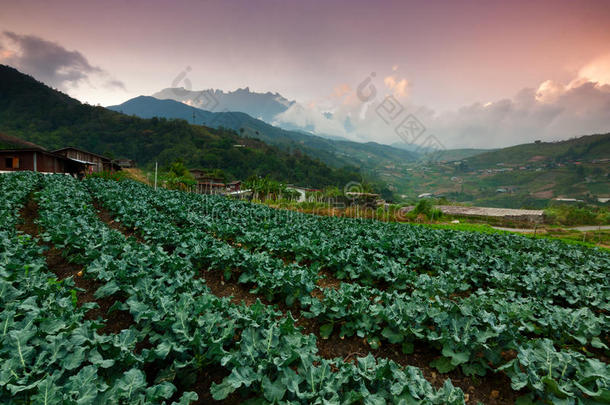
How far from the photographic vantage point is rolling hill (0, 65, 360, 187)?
73750mm

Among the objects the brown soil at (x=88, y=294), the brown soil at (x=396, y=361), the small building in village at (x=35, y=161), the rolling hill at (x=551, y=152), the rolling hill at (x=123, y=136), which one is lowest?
the brown soil at (x=396, y=361)

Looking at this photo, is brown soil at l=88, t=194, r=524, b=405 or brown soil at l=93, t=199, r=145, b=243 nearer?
brown soil at l=88, t=194, r=524, b=405

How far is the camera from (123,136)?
82.9m

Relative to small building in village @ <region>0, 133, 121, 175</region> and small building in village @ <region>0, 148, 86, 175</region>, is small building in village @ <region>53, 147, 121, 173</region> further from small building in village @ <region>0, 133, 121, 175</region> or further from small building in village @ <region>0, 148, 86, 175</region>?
small building in village @ <region>0, 148, 86, 175</region>

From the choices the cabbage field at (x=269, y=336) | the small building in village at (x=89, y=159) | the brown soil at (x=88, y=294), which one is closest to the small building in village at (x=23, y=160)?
the small building in village at (x=89, y=159)

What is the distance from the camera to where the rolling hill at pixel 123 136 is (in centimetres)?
7375

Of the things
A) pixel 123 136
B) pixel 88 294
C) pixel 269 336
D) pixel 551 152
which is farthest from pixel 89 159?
pixel 551 152

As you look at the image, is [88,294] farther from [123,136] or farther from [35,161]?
[123,136]

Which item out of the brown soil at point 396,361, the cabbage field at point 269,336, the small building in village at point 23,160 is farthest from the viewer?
the small building in village at point 23,160

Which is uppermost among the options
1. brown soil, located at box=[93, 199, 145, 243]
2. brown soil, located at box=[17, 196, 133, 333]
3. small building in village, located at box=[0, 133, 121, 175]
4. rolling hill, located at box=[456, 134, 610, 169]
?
rolling hill, located at box=[456, 134, 610, 169]

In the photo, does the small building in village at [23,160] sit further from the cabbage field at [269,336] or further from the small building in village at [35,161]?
the cabbage field at [269,336]

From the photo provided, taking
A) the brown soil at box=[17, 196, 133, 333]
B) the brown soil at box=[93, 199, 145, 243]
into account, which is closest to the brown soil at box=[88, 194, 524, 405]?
the brown soil at box=[17, 196, 133, 333]

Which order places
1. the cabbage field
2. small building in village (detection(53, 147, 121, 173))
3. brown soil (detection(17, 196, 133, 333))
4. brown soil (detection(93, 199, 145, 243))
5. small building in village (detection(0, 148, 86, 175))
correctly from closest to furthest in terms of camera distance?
the cabbage field < brown soil (detection(17, 196, 133, 333)) < brown soil (detection(93, 199, 145, 243)) < small building in village (detection(0, 148, 86, 175)) < small building in village (detection(53, 147, 121, 173))

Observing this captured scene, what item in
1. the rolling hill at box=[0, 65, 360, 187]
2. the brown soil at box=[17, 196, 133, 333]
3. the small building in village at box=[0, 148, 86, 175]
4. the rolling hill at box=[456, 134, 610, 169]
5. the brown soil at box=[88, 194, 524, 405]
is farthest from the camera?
the rolling hill at box=[456, 134, 610, 169]
